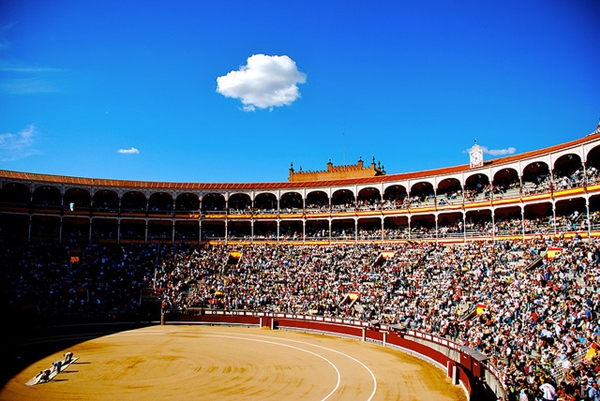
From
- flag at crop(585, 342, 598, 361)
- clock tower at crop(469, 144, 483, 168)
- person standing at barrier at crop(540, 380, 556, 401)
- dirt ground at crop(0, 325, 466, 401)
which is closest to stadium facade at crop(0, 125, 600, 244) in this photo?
clock tower at crop(469, 144, 483, 168)

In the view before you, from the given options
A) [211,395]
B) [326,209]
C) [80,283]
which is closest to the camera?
[211,395]

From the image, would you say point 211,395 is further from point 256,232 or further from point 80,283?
point 256,232

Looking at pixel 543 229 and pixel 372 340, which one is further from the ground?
pixel 543 229

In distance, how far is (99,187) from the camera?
48.8m

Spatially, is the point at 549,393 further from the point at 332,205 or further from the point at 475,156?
the point at 332,205

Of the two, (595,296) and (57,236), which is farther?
(57,236)

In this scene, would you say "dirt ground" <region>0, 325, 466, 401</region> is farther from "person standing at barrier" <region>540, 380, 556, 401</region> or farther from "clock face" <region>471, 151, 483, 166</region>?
"clock face" <region>471, 151, 483, 166</region>

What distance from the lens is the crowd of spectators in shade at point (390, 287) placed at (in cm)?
1977

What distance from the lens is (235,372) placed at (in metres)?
22.0

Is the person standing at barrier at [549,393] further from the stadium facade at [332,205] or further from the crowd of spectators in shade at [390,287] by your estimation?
the stadium facade at [332,205]

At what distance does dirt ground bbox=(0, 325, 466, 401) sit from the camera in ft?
60.4

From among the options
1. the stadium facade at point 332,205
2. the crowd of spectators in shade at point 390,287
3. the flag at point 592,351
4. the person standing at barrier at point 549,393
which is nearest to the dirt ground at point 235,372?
the crowd of spectators in shade at point 390,287

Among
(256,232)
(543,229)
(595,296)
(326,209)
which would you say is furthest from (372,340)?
(256,232)

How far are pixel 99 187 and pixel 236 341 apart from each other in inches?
1075
